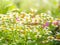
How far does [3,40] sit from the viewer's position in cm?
337

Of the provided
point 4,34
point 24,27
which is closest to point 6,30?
point 4,34

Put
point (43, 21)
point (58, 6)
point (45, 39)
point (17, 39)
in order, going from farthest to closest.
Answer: point (58, 6), point (43, 21), point (45, 39), point (17, 39)

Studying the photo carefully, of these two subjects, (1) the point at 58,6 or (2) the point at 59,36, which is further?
(1) the point at 58,6

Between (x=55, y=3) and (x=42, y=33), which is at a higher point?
(x=55, y=3)

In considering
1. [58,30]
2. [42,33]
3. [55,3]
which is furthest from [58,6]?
[42,33]

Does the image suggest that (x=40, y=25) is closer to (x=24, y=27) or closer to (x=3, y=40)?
(x=24, y=27)

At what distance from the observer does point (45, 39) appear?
3.55m

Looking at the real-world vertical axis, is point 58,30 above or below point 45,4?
below

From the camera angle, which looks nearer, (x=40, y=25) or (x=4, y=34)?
(x=4, y=34)

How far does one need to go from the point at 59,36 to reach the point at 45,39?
22cm

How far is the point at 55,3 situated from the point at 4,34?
3.57 m

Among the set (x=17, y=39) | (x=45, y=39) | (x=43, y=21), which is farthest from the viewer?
(x=43, y=21)

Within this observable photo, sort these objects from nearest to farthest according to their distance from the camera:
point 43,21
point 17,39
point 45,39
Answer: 1. point 17,39
2. point 45,39
3. point 43,21

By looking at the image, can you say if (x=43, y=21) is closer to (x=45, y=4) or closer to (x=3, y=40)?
(x=3, y=40)
